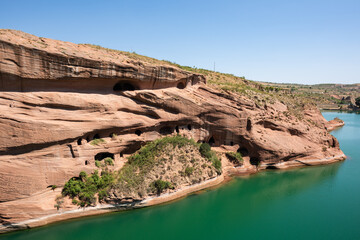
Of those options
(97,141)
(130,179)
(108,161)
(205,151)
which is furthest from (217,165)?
(97,141)

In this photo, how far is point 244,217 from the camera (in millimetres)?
16922

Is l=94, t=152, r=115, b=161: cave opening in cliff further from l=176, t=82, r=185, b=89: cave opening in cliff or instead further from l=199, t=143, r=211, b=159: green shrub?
l=176, t=82, r=185, b=89: cave opening in cliff

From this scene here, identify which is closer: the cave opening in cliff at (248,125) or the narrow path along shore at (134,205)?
the narrow path along shore at (134,205)

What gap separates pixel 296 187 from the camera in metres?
21.8

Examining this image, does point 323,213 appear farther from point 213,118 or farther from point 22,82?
point 22,82

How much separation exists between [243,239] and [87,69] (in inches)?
663

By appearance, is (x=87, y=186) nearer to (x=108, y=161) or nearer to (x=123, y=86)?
(x=108, y=161)

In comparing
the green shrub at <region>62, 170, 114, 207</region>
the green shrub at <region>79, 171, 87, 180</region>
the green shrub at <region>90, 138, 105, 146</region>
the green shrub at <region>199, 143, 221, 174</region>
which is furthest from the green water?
the green shrub at <region>90, 138, 105, 146</region>

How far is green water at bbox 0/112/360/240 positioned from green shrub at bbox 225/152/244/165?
6.86 ft

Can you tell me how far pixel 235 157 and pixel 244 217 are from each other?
7.78 meters

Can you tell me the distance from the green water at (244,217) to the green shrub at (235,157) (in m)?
2.09

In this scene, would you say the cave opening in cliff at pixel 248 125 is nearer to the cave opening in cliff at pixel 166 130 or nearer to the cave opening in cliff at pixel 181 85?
the cave opening in cliff at pixel 181 85

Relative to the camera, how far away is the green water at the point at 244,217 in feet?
47.8

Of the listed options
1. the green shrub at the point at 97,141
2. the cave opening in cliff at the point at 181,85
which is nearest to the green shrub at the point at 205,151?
the cave opening in cliff at the point at 181,85
